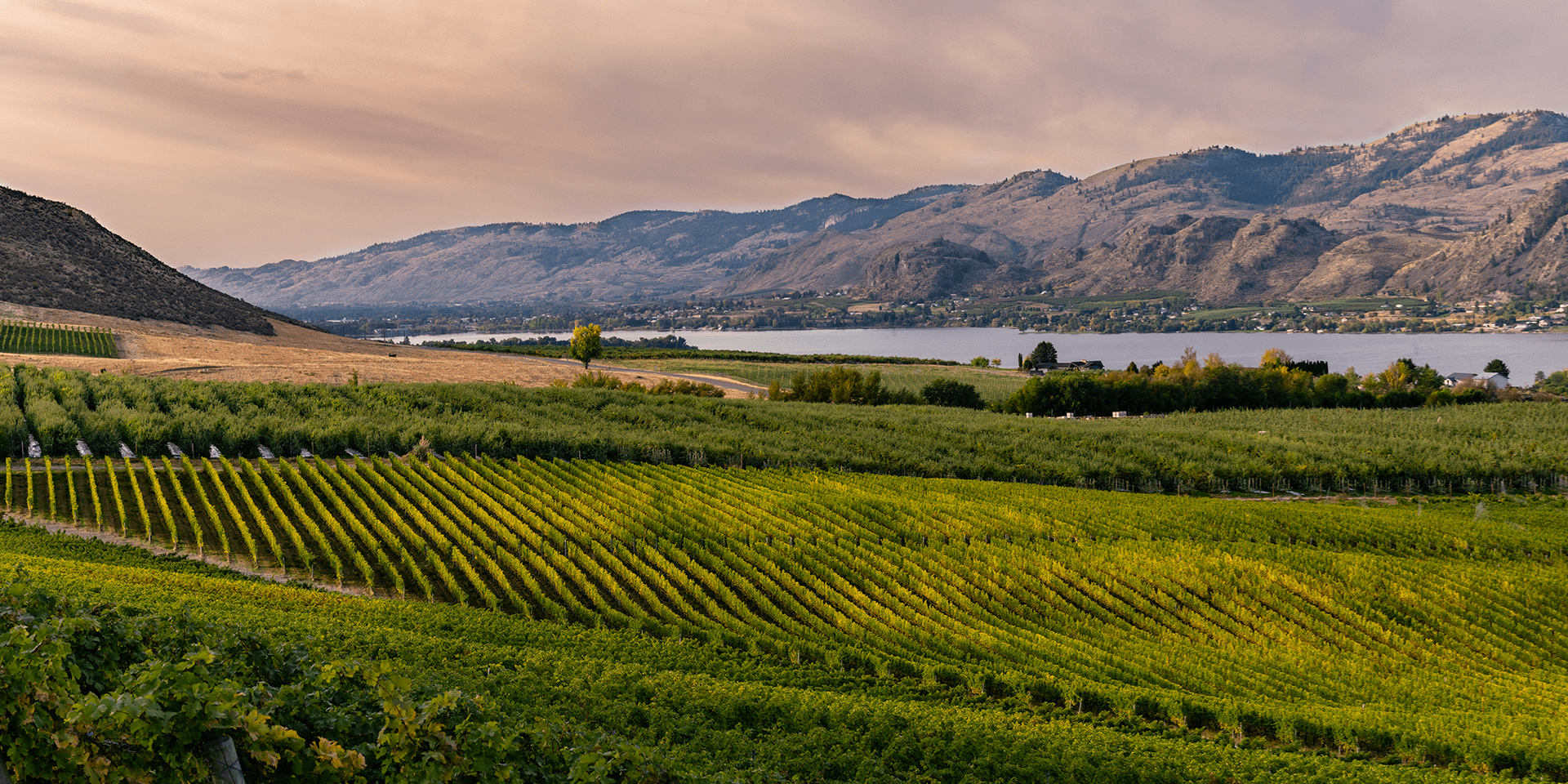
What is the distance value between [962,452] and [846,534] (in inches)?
1210

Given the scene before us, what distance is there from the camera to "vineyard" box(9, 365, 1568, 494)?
4112 centimetres

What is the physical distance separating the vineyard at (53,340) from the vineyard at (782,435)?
4545 centimetres

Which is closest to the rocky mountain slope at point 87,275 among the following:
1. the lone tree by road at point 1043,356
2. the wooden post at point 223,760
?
the lone tree by road at point 1043,356

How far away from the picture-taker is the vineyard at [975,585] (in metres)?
18.9

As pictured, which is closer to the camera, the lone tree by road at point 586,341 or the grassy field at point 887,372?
the lone tree by road at point 586,341

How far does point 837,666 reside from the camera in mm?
20672

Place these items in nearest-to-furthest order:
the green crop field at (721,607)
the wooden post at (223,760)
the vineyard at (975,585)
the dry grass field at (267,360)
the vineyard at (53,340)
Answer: the wooden post at (223,760) → the green crop field at (721,607) → the vineyard at (975,585) → the dry grass field at (267,360) → the vineyard at (53,340)

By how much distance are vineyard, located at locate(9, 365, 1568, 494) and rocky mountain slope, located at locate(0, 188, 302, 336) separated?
271 feet

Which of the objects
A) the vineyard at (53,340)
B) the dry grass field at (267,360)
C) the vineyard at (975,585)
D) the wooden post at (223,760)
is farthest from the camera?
the vineyard at (53,340)

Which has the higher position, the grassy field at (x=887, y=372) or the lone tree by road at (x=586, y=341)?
the lone tree by road at (x=586, y=341)

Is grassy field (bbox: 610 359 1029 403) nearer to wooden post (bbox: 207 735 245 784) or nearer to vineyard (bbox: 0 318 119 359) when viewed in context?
vineyard (bbox: 0 318 119 359)

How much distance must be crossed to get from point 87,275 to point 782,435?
12272 centimetres

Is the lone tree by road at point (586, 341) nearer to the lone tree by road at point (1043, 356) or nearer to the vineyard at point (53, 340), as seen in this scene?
the vineyard at point (53, 340)

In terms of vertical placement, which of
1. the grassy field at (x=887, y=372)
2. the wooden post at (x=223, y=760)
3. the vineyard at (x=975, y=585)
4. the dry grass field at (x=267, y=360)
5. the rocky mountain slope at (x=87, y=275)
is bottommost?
the vineyard at (x=975, y=585)
